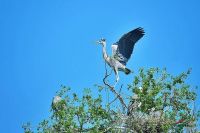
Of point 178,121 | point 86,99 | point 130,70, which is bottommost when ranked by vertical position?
point 178,121

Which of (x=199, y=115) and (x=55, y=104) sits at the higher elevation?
(x=55, y=104)

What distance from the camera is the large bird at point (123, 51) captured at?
57.4 ft

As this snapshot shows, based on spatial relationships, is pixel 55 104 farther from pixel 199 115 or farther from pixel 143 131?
pixel 199 115

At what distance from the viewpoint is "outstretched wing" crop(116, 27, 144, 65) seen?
17.5 meters

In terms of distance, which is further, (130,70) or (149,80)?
(130,70)

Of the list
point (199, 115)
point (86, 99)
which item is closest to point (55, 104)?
point (86, 99)

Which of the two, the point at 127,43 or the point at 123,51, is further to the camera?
the point at 123,51

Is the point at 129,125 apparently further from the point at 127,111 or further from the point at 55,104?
the point at 55,104

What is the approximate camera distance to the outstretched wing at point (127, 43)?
17469 millimetres

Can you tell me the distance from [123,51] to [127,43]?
11.1 inches

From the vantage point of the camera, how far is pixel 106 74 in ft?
54.6

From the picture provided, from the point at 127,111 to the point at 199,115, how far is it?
66.2 inches

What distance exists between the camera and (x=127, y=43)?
17.6 metres

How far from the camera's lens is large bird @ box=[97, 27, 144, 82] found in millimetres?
17484
